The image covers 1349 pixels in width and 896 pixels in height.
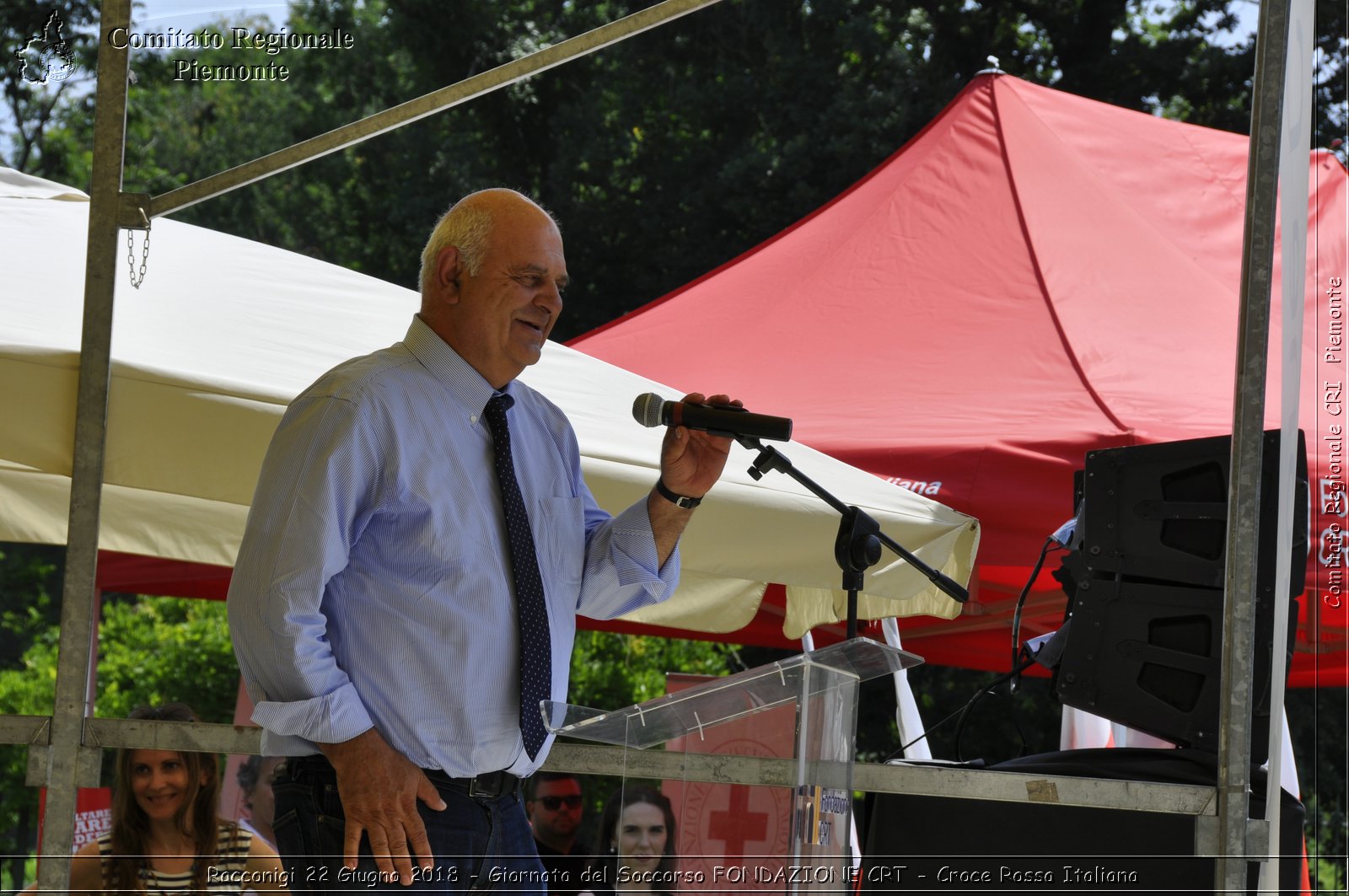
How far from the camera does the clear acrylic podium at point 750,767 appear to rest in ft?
6.25

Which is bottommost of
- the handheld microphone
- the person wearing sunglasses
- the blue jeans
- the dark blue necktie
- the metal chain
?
the person wearing sunglasses

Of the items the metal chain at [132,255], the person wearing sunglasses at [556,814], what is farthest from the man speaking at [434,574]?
the person wearing sunglasses at [556,814]

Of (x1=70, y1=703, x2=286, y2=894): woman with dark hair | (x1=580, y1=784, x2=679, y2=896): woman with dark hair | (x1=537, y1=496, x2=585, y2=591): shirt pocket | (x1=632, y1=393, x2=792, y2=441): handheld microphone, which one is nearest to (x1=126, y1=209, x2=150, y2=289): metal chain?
(x1=537, y1=496, x2=585, y2=591): shirt pocket

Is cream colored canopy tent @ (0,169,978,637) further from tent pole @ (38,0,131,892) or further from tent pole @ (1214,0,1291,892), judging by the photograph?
tent pole @ (1214,0,1291,892)

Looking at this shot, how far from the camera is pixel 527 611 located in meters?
2.27

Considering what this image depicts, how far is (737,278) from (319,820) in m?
4.47

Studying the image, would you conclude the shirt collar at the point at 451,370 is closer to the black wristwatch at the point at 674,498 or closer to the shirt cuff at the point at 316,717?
the black wristwatch at the point at 674,498

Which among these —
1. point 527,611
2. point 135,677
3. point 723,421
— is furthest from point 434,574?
point 135,677

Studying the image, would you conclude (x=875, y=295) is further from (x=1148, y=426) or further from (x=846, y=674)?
(x=846, y=674)

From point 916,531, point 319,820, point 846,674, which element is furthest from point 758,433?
point 916,531

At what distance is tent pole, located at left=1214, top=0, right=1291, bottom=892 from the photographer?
96.0 inches

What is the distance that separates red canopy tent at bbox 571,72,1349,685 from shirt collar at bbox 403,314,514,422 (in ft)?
7.20

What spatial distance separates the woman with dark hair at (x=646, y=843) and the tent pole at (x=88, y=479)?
0.94 meters

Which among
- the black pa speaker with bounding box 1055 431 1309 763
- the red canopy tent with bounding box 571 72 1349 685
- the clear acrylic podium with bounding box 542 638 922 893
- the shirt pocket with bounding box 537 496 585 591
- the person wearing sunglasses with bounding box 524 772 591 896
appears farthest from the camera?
the person wearing sunglasses with bounding box 524 772 591 896
